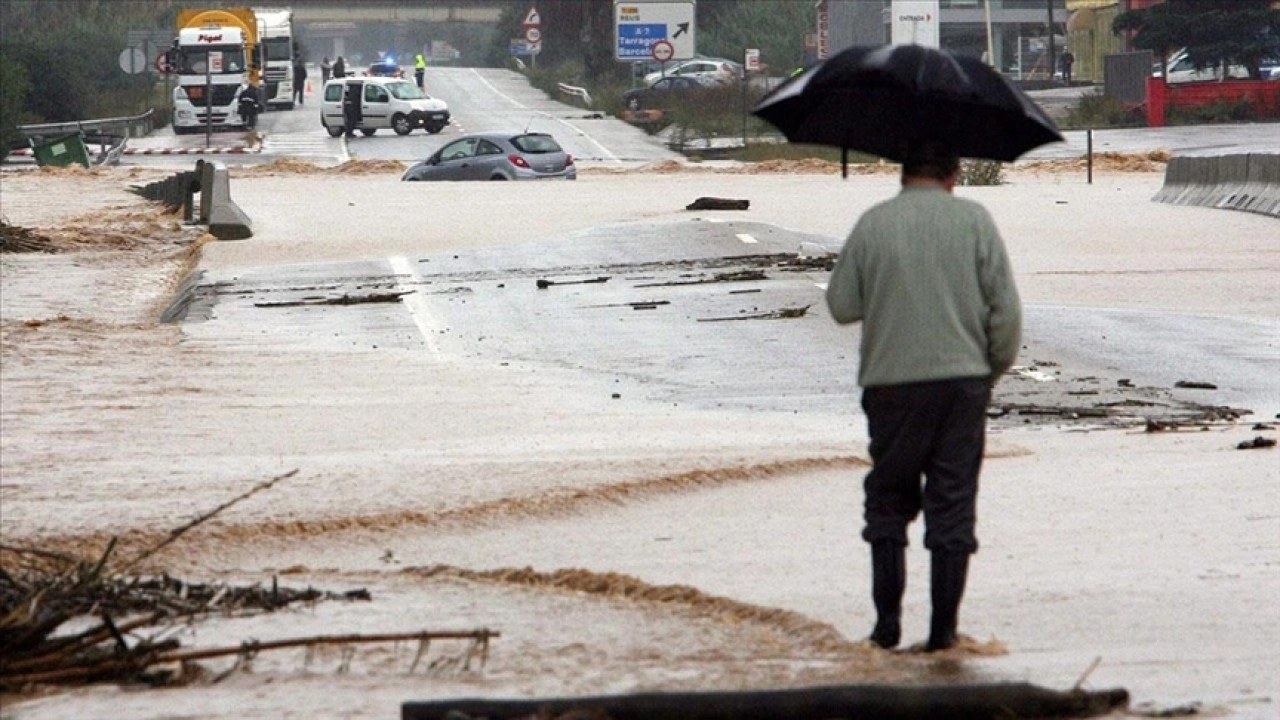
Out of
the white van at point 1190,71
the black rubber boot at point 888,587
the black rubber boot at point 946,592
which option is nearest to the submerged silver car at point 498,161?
the white van at point 1190,71

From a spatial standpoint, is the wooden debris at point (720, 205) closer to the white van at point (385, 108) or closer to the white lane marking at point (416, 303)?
the white lane marking at point (416, 303)

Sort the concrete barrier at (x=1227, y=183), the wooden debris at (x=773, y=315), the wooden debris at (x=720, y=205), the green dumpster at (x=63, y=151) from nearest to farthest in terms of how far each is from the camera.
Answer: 1. the wooden debris at (x=773, y=315)
2. the concrete barrier at (x=1227, y=183)
3. the wooden debris at (x=720, y=205)
4. the green dumpster at (x=63, y=151)

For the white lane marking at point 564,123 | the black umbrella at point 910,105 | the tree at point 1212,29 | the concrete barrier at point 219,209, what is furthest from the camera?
the tree at point 1212,29

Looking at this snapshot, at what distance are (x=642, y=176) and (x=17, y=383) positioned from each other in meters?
31.7

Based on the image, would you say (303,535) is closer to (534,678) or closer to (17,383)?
(534,678)

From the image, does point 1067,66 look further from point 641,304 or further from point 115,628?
point 115,628

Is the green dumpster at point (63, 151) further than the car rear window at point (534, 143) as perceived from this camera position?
Yes

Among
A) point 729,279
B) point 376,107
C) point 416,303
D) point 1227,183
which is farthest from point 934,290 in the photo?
point 376,107

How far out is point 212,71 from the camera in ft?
232

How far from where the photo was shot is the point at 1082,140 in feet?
191

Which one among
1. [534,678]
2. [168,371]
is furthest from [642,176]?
[534,678]

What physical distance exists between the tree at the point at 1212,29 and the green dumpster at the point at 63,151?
1134 inches

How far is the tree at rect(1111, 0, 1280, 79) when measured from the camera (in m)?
66.7

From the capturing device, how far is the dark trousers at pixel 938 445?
22.9ft
